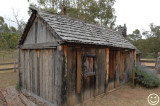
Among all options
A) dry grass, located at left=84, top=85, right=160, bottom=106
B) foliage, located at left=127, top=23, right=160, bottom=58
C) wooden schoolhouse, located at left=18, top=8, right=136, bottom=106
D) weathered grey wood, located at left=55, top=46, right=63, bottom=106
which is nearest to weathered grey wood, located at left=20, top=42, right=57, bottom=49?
wooden schoolhouse, located at left=18, top=8, right=136, bottom=106

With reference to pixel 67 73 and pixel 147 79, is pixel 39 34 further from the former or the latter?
pixel 147 79

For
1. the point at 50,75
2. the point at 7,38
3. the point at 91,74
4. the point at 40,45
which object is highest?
the point at 7,38

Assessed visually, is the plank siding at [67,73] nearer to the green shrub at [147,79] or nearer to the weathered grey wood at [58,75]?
the weathered grey wood at [58,75]

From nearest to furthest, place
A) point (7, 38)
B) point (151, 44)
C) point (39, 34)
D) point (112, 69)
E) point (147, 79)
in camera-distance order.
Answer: point (39, 34) < point (112, 69) < point (147, 79) < point (151, 44) < point (7, 38)

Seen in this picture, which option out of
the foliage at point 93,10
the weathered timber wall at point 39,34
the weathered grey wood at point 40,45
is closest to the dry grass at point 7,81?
the weathered grey wood at point 40,45

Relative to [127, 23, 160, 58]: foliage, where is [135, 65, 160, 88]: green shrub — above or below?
below

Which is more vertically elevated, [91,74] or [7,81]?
[91,74]

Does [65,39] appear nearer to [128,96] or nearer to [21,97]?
[21,97]

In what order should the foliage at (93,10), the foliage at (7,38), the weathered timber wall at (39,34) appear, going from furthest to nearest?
the foliage at (7,38) → the foliage at (93,10) → the weathered timber wall at (39,34)

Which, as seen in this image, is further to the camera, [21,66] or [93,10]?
[93,10]

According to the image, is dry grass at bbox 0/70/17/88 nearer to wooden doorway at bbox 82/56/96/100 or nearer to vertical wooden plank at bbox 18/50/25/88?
vertical wooden plank at bbox 18/50/25/88

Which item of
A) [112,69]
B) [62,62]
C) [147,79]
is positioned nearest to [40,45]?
[62,62]

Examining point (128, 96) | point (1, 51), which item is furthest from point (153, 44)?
point (1, 51)

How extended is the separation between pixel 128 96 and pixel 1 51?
29.0m
